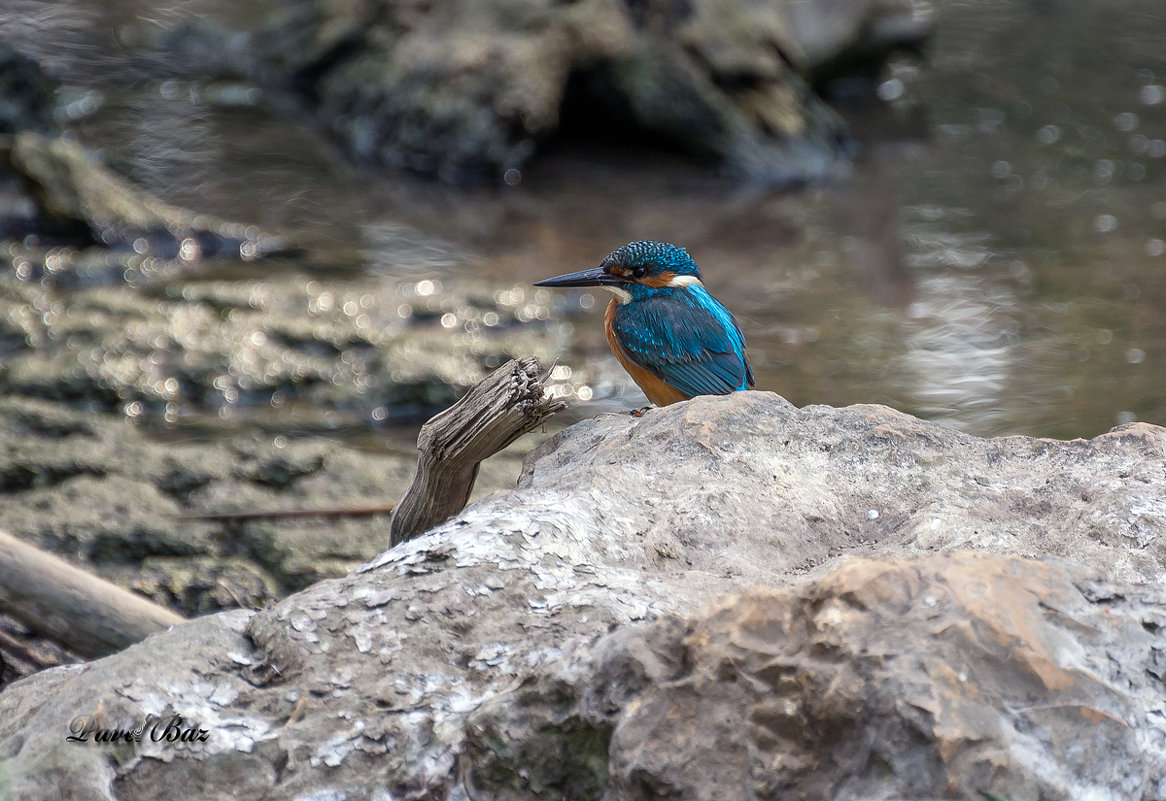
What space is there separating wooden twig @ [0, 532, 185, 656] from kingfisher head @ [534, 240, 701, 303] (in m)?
1.67

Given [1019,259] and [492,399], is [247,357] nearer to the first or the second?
[492,399]

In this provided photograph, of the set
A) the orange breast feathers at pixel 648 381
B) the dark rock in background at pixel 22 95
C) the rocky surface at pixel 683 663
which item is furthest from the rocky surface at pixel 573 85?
the rocky surface at pixel 683 663

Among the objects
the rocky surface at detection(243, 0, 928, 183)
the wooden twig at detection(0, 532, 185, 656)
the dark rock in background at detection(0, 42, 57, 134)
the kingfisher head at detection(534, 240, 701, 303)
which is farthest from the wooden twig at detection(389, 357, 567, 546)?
the dark rock in background at detection(0, 42, 57, 134)

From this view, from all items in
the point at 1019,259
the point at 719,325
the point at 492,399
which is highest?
the point at 492,399

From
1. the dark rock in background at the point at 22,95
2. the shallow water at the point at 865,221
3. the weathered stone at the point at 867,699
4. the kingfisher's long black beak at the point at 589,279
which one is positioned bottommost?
the shallow water at the point at 865,221

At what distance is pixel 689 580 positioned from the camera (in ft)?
5.98

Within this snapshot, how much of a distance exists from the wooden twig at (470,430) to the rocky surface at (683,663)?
0.36 metres

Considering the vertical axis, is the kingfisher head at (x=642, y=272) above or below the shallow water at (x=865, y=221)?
above

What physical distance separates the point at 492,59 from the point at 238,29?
433 centimetres

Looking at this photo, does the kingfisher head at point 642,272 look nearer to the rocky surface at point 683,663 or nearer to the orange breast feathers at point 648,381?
the orange breast feathers at point 648,381

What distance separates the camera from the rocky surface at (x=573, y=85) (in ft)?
28.8

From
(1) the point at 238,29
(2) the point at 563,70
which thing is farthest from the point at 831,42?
(1) the point at 238,29

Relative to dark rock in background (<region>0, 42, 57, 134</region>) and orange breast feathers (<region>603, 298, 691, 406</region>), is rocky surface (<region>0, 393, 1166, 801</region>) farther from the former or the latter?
dark rock in background (<region>0, 42, 57, 134</region>)
